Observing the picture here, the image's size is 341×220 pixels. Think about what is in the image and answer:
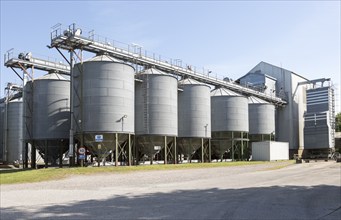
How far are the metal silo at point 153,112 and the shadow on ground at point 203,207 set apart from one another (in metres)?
24.8

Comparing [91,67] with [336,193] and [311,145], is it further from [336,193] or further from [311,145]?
[311,145]

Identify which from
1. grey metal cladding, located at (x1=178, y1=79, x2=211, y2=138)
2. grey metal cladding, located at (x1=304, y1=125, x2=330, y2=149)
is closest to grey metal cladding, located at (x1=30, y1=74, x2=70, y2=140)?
grey metal cladding, located at (x1=178, y1=79, x2=211, y2=138)

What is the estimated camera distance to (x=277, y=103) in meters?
76.6

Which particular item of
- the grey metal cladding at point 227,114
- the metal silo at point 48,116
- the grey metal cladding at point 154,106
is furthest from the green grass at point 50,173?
the grey metal cladding at point 227,114

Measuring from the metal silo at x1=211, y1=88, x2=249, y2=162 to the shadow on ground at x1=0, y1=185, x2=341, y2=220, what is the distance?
127 ft

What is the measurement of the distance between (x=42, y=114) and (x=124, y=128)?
10802 mm

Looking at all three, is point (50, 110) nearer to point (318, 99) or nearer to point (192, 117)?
point (192, 117)

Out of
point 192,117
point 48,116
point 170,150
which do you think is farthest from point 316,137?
point 48,116

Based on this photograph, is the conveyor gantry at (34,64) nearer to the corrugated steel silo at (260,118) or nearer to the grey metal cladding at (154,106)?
the grey metal cladding at (154,106)

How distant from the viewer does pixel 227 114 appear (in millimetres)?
59281

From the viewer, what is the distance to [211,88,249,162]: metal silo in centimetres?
5900

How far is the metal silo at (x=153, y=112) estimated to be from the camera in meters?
44.6

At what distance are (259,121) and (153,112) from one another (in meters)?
29.7

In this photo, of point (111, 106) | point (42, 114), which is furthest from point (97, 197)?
point (42, 114)
